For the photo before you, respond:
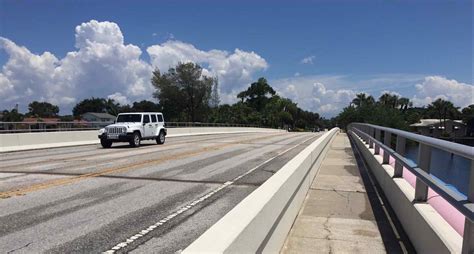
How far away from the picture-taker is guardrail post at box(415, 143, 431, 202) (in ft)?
18.9

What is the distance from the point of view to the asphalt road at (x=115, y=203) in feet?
20.2

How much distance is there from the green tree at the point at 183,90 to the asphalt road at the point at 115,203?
199 feet

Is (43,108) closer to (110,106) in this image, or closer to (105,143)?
(110,106)

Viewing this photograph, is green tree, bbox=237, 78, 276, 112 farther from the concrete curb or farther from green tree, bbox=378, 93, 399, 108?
the concrete curb

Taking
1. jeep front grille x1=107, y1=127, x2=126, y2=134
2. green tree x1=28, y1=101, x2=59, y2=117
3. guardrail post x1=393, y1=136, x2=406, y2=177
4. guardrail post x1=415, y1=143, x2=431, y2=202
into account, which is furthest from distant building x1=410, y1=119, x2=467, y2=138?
green tree x1=28, y1=101, x2=59, y2=117

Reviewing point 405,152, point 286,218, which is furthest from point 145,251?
point 405,152

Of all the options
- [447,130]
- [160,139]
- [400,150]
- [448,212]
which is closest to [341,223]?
[400,150]

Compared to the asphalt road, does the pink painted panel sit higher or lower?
higher

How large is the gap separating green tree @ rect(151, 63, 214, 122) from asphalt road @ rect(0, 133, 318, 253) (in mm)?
60778

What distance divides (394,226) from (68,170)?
10.0m

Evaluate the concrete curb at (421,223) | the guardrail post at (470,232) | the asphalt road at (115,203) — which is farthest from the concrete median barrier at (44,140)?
the guardrail post at (470,232)

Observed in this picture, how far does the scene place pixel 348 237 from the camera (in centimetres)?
646

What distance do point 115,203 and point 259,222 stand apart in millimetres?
5166

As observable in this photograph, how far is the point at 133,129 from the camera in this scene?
24.9 metres
